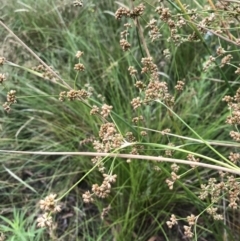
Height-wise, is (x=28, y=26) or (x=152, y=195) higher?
(x=28, y=26)

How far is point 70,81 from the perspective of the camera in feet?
7.03

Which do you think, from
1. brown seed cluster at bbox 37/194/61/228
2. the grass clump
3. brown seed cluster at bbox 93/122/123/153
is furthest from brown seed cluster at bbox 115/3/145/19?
brown seed cluster at bbox 37/194/61/228

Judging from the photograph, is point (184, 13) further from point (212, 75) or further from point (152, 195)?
point (212, 75)

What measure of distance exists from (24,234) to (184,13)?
76 centimetres

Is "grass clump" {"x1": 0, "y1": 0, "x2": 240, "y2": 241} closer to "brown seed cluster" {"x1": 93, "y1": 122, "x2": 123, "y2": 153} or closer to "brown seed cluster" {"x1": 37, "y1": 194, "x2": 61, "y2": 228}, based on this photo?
"brown seed cluster" {"x1": 93, "y1": 122, "x2": 123, "y2": 153}

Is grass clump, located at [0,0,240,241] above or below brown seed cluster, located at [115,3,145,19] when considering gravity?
below

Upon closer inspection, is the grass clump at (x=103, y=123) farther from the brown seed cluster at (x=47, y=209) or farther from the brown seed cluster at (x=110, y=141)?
the brown seed cluster at (x=47, y=209)

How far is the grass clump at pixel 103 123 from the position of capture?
1.55 m

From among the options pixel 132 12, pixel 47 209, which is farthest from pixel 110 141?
pixel 132 12

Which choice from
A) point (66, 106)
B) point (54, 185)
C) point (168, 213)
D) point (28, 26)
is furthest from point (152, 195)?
point (28, 26)

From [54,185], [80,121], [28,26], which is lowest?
[54,185]

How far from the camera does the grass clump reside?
5.08ft

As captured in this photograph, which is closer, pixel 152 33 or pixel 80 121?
pixel 152 33

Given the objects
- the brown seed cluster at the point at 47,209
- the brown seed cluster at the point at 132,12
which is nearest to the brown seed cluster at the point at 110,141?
the brown seed cluster at the point at 47,209
